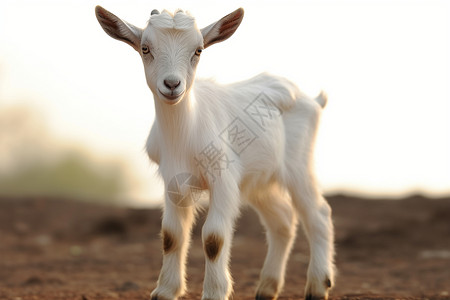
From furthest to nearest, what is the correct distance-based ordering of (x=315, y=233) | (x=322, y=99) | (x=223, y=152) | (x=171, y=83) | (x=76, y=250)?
1. (x=76, y=250)
2. (x=322, y=99)
3. (x=315, y=233)
4. (x=223, y=152)
5. (x=171, y=83)

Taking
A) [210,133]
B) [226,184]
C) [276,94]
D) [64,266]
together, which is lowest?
[64,266]

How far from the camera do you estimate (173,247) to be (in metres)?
6.40

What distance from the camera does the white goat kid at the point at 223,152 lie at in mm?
5730

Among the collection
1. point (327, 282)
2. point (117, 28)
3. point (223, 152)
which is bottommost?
point (327, 282)

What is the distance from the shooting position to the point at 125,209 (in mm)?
17359

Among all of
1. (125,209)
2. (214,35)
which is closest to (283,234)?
(214,35)

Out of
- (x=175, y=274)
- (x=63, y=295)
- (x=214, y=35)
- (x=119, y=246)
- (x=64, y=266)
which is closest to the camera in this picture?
(x=214, y=35)

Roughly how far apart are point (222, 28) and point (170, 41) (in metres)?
0.53

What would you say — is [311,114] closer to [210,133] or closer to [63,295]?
[210,133]

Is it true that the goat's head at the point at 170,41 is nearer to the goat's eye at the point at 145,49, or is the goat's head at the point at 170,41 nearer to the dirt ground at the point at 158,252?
the goat's eye at the point at 145,49

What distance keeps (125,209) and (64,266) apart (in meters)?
5.64
